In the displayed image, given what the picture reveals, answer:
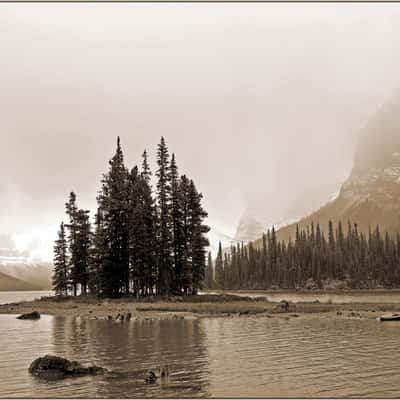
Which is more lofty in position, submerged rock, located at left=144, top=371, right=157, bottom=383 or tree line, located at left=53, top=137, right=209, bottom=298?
tree line, located at left=53, top=137, right=209, bottom=298

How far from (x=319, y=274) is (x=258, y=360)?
592ft

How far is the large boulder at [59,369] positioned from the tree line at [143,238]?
52.1 meters

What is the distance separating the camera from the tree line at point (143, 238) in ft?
242

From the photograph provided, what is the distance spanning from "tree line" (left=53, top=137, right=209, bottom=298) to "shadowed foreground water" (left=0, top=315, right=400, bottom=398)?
3353 cm

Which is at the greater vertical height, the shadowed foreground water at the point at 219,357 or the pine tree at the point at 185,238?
the pine tree at the point at 185,238

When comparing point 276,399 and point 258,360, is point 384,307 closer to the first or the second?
point 258,360

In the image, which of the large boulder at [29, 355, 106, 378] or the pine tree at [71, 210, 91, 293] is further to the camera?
the pine tree at [71, 210, 91, 293]

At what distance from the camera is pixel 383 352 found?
79.5 ft

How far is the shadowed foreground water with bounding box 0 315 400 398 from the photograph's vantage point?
17266mm

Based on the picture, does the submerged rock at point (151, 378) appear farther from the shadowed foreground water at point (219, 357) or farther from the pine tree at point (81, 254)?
the pine tree at point (81, 254)

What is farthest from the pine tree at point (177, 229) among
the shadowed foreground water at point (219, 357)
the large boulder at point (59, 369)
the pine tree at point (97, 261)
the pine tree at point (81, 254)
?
the large boulder at point (59, 369)

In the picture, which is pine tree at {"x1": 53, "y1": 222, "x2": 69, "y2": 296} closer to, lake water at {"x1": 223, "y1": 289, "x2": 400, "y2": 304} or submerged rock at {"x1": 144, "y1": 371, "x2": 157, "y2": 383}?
lake water at {"x1": 223, "y1": 289, "x2": 400, "y2": 304}

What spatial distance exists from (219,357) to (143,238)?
50722 mm

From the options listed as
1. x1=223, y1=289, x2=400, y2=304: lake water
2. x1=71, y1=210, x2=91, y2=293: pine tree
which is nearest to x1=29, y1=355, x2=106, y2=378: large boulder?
x1=223, y1=289, x2=400, y2=304: lake water
